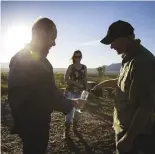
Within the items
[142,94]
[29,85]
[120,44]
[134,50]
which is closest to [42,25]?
[29,85]

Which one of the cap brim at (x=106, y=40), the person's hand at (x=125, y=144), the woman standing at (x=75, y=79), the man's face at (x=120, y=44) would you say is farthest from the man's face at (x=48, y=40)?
the woman standing at (x=75, y=79)

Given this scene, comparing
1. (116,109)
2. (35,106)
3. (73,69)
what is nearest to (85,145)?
(73,69)

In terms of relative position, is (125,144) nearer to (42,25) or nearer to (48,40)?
(48,40)

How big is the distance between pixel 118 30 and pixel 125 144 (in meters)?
1.35

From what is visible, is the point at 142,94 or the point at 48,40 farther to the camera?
the point at 48,40

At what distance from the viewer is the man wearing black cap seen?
267 cm

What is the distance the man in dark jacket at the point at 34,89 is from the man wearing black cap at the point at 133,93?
785 millimetres

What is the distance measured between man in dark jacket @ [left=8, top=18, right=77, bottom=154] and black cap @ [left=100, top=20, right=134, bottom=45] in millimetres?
695

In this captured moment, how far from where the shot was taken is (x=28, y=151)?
2934mm

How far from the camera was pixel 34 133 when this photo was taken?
289 cm

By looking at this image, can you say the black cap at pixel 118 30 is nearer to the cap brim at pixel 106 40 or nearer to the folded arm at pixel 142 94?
the cap brim at pixel 106 40

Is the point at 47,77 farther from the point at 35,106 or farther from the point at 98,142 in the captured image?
the point at 98,142

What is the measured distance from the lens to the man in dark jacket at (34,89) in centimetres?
278

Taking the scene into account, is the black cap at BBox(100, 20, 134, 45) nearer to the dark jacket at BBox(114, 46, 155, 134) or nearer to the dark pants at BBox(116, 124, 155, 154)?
the dark jacket at BBox(114, 46, 155, 134)
